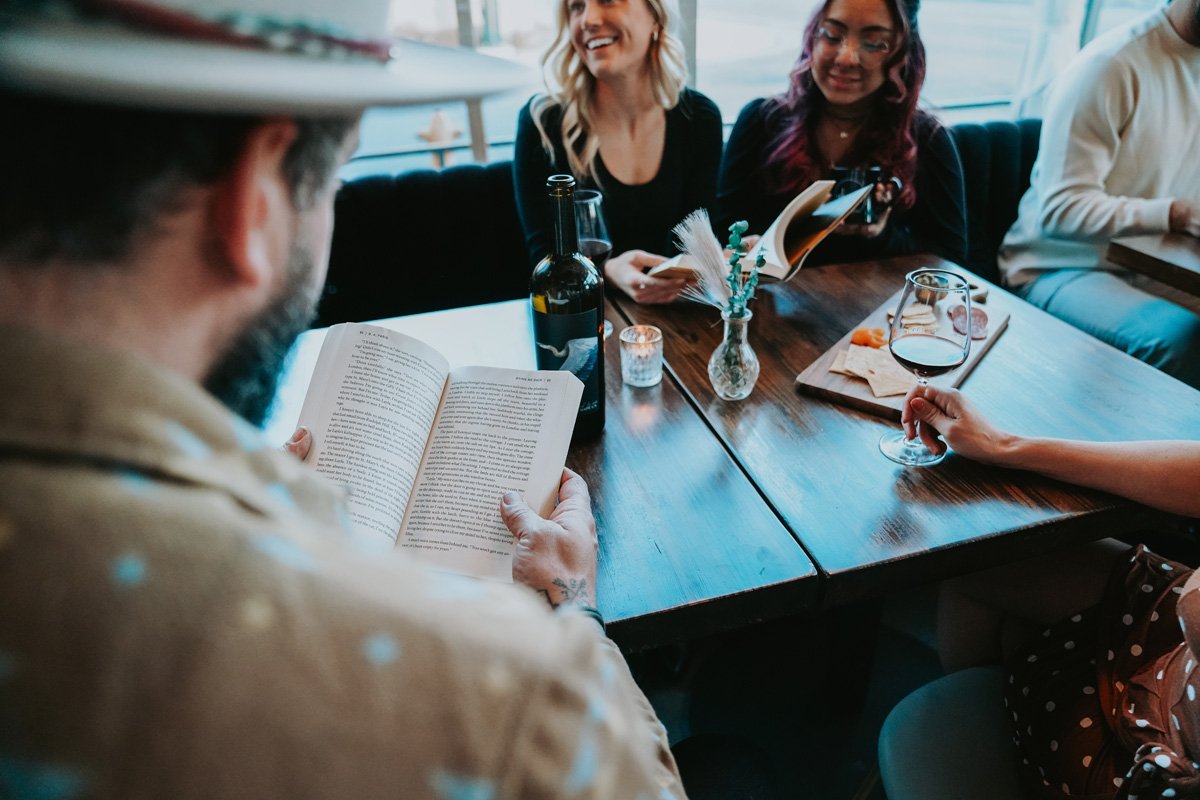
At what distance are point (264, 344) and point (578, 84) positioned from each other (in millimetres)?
1701

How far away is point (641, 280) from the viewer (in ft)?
4.87

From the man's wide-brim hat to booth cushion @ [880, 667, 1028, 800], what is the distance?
3.10ft

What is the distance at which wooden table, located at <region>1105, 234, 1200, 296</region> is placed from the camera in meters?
1.55

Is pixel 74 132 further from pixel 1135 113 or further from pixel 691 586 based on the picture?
pixel 1135 113

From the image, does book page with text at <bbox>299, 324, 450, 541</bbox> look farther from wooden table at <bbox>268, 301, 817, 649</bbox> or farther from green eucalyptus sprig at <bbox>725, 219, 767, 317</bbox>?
green eucalyptus sprig at <bbox>725, 219, 767, 317</bbox>

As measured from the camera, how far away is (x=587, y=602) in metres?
0.75

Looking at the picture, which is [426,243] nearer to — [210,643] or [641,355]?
[641,355]

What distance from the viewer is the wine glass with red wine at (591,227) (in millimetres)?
1321

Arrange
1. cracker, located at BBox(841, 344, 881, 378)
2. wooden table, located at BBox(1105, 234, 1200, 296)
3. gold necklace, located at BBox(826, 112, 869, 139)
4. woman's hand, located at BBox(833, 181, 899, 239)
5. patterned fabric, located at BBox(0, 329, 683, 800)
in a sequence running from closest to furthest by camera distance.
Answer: patterned fabric, located at BBox(0, 329, 683, 800) < cracker, located at BBox(841, 344, 881, 378) < wooden table, located at BBox(1105, 234, 1200, 296) < woman's hand, located at BBox(833, 181, 899, 239) < gold necklace, located at BBox(826, 112, 869, 139)

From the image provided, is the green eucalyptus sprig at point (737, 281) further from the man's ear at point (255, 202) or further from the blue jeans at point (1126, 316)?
the blue jeans at point (1126, 316)

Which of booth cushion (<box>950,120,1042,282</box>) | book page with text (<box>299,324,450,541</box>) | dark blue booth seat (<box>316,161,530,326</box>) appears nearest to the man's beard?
book page with text (<box>299,324,450,541</box>)

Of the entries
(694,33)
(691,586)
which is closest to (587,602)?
(691,586)

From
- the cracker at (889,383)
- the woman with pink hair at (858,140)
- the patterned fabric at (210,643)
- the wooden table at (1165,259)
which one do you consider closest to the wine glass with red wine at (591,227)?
the cracker at (889,383)

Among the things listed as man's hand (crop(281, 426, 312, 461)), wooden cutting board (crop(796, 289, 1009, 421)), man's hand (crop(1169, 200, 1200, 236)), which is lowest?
man's hand (crop(1169, 200, 1200, 236))
